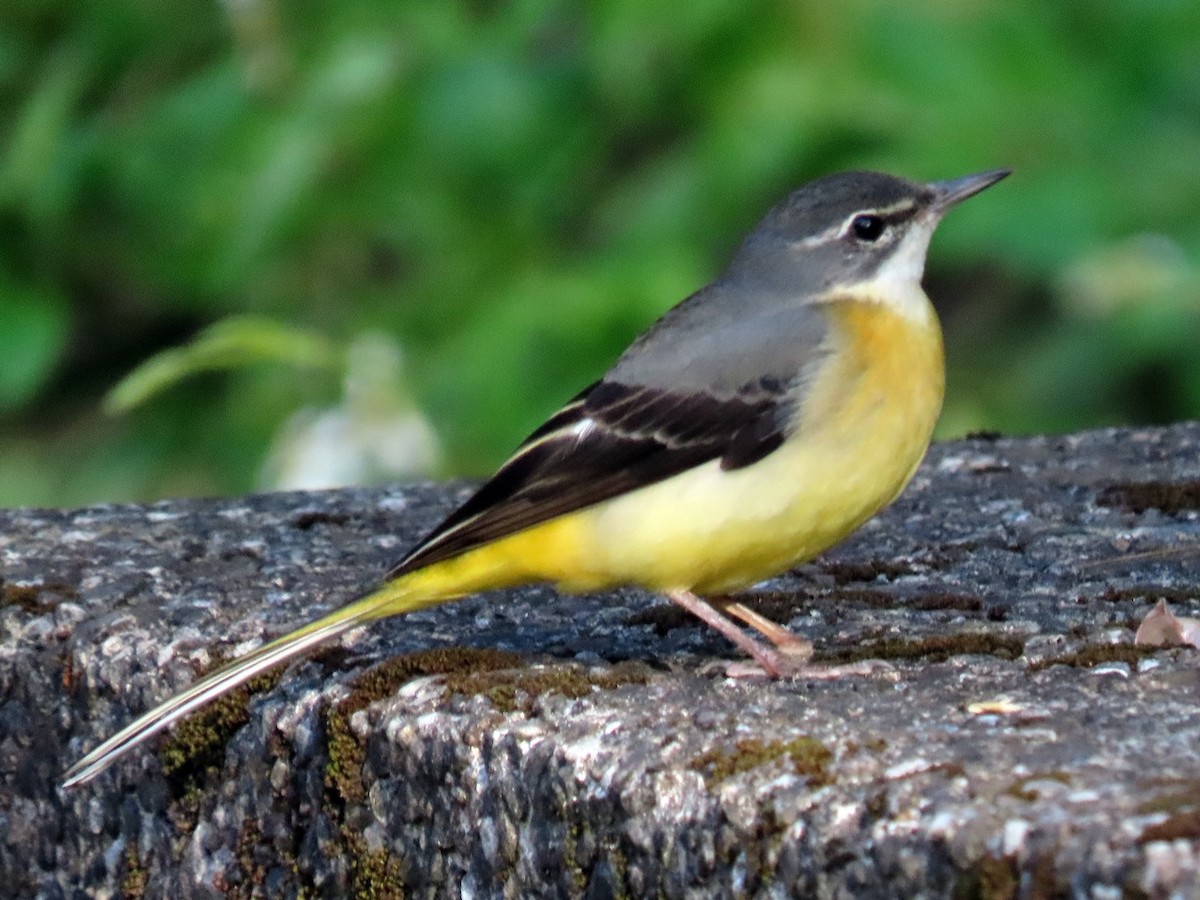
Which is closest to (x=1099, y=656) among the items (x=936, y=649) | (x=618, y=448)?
(x=936, y=649)

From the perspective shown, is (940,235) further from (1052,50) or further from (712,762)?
(712,762)

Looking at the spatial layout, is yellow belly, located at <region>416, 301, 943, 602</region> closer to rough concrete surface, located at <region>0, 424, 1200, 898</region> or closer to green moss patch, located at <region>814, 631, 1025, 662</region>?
rough concrete surface, located at <region>0, 424, 1200, 898</region>

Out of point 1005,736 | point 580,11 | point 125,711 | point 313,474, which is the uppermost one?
point 580,11

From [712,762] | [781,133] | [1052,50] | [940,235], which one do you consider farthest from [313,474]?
[712,762]

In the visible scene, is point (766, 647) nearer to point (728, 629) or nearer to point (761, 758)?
point (728, 629)

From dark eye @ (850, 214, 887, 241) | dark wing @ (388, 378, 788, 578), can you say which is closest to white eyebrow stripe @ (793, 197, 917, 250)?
dark eye @ (850, 214, 887, 241)
